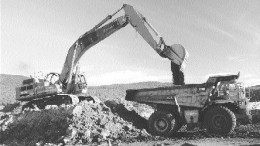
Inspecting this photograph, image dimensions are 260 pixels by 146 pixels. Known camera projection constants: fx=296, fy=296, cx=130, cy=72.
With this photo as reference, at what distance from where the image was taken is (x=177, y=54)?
13961 mm

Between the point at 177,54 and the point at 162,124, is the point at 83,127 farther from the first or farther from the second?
the point at 177,54

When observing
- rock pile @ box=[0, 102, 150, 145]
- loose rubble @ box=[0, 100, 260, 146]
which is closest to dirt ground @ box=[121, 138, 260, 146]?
loose rubble @ box=[0, 100, 260, 146]

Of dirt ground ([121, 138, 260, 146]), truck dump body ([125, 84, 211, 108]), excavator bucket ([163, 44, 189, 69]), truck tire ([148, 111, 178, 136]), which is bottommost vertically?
dirt ground ([121, 138, 260, 146])

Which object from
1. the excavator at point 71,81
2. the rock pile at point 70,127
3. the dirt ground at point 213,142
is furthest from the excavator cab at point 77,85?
the dirt ground at point 213,142

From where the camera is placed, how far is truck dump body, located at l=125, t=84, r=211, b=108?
40.3ft

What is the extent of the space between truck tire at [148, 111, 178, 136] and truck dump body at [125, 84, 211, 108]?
620 millimetres

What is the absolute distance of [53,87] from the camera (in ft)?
57.5

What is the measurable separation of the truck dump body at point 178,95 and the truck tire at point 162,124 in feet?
2.03

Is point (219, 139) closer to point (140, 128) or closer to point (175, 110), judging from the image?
point (175, 110)

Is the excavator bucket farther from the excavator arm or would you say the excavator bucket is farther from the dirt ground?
the dirt ground

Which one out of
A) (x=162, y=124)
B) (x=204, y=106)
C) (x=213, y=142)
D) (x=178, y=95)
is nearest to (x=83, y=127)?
(x=162, y=124)

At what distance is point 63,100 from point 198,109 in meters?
8.31

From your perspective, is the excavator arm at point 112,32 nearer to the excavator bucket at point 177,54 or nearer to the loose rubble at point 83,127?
the excavator bucket at point 177,54

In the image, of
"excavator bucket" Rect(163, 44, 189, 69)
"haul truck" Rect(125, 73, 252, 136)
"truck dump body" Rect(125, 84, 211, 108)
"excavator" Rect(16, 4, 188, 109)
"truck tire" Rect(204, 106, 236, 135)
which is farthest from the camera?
"excavator" Rect(16, 4, 188, 109)
